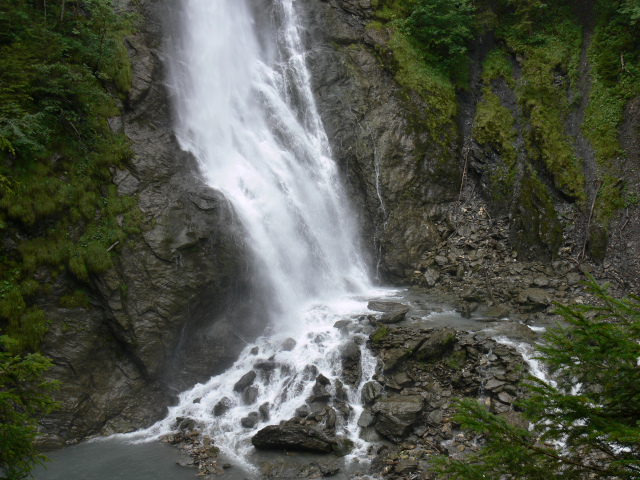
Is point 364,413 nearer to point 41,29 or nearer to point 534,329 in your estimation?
point 534,329

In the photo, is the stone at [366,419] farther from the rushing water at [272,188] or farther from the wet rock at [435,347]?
the wet rock at [435,347]

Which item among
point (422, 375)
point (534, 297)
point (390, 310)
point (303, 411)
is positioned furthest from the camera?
point (390, 310)

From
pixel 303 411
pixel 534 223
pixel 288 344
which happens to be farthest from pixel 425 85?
pixel 303 411

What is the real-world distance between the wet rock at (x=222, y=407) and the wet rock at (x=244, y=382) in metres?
0.39

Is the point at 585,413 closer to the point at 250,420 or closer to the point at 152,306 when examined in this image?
the point at 250,420

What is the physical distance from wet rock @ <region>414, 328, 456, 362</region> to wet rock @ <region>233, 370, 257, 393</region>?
4.77m

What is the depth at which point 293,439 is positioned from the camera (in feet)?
31.6

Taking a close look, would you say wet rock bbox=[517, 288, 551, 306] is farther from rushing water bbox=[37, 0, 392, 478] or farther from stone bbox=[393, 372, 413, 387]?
stone bbox=[393, 372, 413, 387]

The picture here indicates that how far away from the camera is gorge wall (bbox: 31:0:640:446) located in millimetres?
11328

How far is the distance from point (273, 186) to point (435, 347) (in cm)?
882

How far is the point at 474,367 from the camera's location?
432 inches

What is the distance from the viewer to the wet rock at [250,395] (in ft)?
37.4

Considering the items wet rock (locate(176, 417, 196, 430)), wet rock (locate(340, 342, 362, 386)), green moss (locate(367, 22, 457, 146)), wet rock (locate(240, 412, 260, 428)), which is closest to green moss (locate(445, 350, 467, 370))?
wet rock (locate(340, 342, 362, 386))

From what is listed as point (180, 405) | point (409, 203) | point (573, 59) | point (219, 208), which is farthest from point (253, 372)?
point (573, 59)
